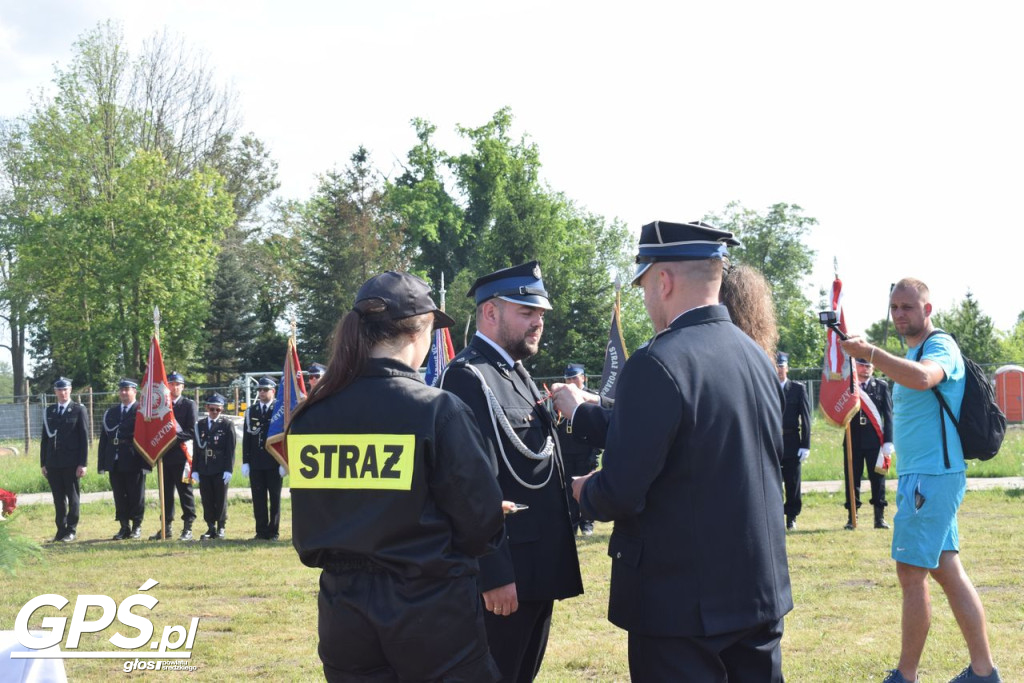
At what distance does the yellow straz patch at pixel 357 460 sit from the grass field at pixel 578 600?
8.14ft

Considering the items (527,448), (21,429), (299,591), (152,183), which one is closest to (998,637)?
(527,448)

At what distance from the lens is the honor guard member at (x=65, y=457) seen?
13.3 metres

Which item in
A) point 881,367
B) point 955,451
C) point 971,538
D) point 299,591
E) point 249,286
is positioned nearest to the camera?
point 881,367

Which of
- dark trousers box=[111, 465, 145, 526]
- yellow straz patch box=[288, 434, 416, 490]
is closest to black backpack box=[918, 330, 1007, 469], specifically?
yellow straz patch box=[288, 434, 416, 490]

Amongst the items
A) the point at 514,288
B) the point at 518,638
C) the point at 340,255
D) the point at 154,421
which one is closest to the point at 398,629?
the point at 518,638

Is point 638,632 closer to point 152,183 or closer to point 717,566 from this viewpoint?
point 717,566

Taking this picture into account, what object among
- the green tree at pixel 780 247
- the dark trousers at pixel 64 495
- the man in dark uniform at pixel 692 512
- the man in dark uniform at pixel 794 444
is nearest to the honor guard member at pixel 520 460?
the man in dark uniform at pixel 692 512

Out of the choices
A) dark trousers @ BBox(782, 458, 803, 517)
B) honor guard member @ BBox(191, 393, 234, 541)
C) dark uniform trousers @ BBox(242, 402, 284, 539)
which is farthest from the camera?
honor guard member @ BBox(191, 393, 234, 541)

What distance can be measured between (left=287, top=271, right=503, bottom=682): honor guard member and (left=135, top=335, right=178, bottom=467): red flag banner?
1080 cm

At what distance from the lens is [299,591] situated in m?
8.97

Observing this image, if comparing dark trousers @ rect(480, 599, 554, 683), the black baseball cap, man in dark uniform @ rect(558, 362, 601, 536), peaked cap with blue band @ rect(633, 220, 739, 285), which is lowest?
man in dark uniform @ rect(558, 362, 601, 536)

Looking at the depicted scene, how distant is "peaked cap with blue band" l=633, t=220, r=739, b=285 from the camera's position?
3.21 metres

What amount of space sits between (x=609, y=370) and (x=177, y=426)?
6035 mm

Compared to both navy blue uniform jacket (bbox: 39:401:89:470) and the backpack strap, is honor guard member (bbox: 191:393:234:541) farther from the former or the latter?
the backpack strap
